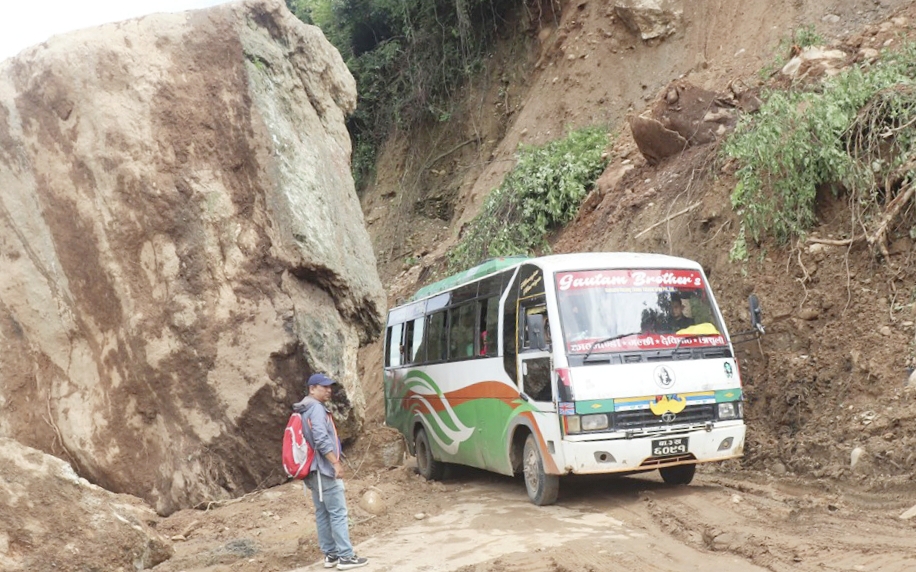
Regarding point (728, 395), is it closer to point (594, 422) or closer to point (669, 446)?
point (669, 446)

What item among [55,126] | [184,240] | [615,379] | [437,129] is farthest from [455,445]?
[437,129]

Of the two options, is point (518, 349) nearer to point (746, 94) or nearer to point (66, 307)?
point (66, 307)

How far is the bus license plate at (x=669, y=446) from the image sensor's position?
28.5ft

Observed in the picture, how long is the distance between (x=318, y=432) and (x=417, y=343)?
5.86 m

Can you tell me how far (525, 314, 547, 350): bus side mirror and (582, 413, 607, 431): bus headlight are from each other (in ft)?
2.93

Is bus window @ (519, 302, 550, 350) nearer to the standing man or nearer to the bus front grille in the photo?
the bus front grille

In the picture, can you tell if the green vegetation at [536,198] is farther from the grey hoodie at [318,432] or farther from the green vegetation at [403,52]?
the grey hoodie at [318,432]

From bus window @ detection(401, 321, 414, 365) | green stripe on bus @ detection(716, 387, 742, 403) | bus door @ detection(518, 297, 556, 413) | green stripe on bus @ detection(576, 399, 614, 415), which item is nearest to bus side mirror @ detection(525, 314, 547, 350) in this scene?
bus door @ detection(518, 297, 556, 413)

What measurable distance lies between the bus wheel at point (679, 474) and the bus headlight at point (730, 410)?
0.84m

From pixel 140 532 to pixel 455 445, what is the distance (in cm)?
463

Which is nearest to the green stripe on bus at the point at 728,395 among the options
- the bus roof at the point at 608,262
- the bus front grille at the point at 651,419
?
the bus front grille at the point at 651,419

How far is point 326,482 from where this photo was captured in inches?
296

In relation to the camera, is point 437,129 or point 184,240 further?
point 437,129

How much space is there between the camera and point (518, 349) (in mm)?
9695
